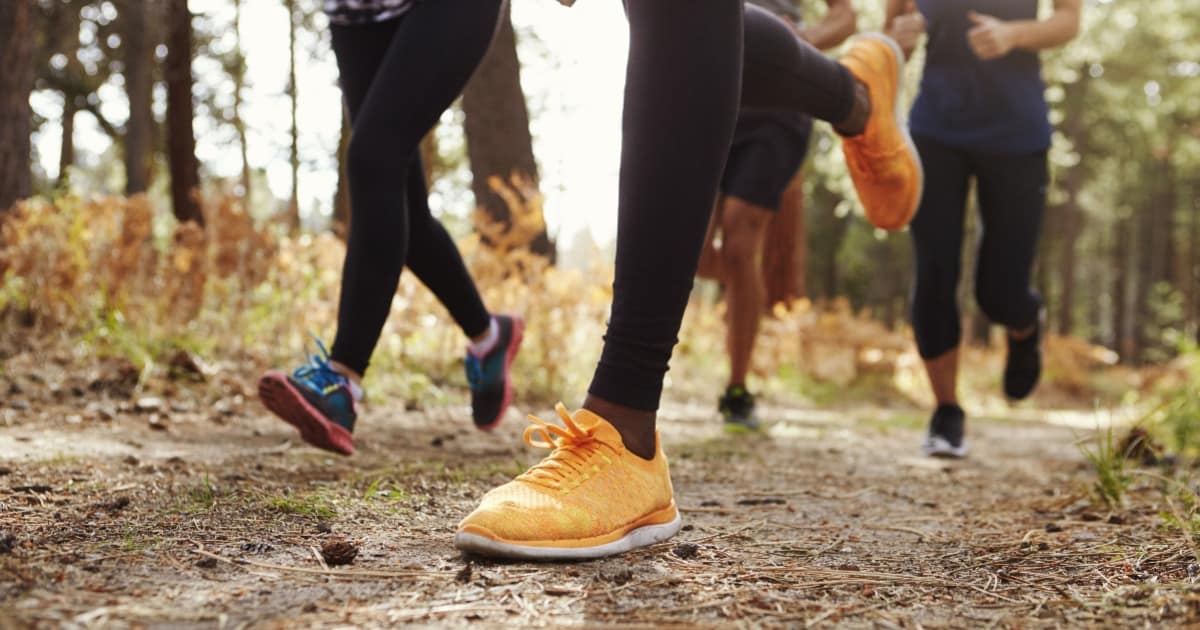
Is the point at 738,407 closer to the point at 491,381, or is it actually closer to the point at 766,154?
the point at 766,154

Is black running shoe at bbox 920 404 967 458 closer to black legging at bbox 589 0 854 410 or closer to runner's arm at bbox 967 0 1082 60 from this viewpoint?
runner's arm at bbox 967 0 1082 60

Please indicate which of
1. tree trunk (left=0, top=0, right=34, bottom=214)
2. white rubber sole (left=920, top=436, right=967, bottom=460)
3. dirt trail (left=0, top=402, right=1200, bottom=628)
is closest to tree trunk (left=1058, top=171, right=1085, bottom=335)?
white rubber sole (left=920, top=436, right=967, bottom=460)

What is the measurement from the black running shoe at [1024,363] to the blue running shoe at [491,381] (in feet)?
8.12

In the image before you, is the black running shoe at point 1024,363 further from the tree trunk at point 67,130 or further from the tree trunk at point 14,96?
the tree trunk at point 67,130

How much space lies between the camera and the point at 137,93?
42.9 ft

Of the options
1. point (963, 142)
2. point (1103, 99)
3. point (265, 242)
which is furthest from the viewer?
point (1103, 99)

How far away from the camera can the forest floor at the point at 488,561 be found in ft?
3.94

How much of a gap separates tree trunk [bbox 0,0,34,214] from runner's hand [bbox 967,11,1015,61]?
4.86 metres

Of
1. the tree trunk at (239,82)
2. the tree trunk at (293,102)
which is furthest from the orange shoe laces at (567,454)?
the tree trunk at (239,82)

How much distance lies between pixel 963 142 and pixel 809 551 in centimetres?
262

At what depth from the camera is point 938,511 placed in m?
2.25

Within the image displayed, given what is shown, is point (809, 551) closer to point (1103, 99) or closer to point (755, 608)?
point (755, 608)

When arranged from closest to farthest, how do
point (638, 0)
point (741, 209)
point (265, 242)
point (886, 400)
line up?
point (638, 0)
point (741, 209)
point (265, 242)
point (886, 400)

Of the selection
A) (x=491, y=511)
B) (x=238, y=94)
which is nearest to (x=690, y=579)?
(x=491, y=511)
